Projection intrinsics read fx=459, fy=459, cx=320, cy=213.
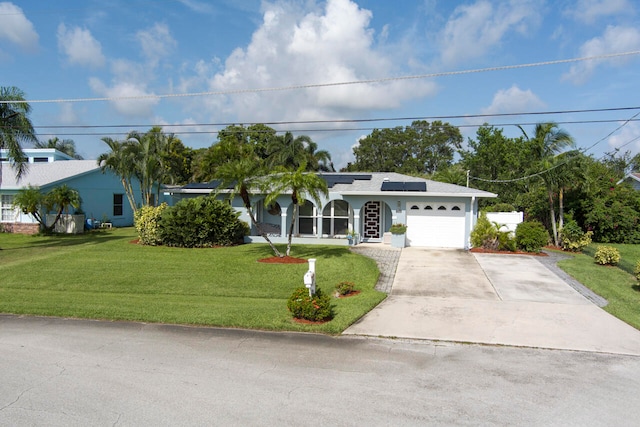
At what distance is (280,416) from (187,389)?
1472 mm

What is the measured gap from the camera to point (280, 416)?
530cm

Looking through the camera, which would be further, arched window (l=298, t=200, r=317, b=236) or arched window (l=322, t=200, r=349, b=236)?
arched window (l=298, t=200, r=317, b=236)

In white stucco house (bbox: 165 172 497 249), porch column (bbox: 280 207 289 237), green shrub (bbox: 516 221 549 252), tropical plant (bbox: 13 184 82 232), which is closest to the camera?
green shrub (bbox: 516 221 549 252)

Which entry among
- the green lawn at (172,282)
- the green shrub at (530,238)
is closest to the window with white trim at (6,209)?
the green lawn at (172,282)

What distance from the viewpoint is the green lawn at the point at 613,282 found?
35.2 ft

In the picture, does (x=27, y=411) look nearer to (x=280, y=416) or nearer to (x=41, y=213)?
(x=280, y=416)

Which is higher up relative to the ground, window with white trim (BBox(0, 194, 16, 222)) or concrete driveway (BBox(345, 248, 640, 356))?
window with white trim (BBox(0, 194, 16, 222))

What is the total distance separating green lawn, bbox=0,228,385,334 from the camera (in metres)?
10.00

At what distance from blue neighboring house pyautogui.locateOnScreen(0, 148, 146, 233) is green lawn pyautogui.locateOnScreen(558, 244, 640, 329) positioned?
2606cm

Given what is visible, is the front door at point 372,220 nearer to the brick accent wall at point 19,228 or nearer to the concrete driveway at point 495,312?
the concrete driveway at point 495,312

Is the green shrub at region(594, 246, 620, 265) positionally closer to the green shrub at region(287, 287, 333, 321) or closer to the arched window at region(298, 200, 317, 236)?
the green shrub at region(287, 287, 333, 321)

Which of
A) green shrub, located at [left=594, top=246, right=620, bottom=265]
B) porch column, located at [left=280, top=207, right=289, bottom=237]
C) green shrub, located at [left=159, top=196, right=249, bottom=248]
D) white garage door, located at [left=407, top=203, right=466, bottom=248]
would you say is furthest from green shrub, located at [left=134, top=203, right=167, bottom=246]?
green shrub, located at [left=594, top=246, right=620, bottom=265]

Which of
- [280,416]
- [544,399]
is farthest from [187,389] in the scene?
[544,399]

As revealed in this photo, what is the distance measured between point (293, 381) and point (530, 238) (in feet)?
51.4
